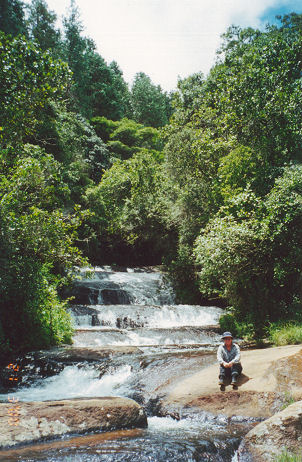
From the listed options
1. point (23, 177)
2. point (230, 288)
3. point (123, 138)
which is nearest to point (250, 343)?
point (230, 288)

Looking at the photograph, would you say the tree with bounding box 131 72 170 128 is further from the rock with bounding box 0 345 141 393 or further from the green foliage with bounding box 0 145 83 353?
the rock with bounding box 0 345 141 393

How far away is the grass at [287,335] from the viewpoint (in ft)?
32.9

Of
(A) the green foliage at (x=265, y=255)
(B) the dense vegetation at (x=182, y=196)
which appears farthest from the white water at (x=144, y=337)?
(A) the green foliage at (x=265, y=255)

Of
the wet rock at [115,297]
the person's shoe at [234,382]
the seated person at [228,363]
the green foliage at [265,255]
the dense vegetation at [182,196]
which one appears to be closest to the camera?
the person's shoe at [234,382]

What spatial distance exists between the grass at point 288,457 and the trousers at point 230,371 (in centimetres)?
230

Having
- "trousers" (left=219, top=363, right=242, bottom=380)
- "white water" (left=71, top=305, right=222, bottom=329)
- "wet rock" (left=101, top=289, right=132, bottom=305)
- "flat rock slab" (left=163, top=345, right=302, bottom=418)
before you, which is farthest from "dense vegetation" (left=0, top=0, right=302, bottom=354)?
"trousers" (left=219, top=363, right=242, bottom=380)

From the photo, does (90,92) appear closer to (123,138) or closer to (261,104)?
(123,138)

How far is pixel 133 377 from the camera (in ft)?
25.8

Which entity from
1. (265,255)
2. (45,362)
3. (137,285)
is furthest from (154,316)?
(45,362)

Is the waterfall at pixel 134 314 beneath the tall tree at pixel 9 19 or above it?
beneath

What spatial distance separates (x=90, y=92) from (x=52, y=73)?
42728 millimetres

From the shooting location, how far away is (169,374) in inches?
303

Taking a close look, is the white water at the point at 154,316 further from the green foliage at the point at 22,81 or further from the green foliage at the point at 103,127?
the green foliage at the point at 103,127

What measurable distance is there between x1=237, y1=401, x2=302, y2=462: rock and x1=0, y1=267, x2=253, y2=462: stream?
0.25 meters
